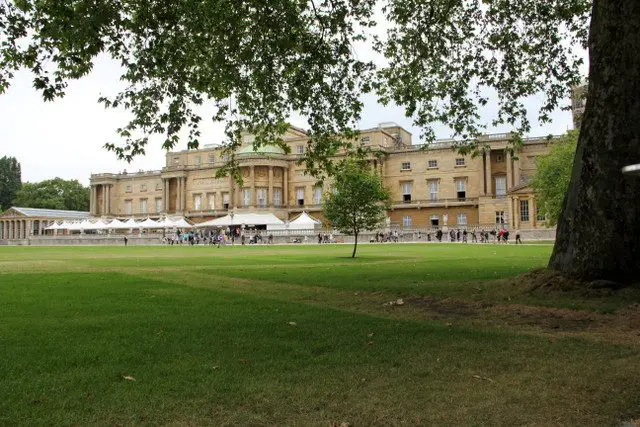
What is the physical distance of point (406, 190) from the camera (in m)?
80.6

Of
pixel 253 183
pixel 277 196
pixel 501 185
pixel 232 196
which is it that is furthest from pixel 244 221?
pixel 501 185

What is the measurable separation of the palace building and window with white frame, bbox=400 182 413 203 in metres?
0.15

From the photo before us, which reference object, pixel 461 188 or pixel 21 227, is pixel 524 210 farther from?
pixel 21 227

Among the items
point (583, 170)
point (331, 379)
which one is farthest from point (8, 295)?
point (583, 170)

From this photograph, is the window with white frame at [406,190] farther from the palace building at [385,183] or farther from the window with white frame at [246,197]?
the window with white frame at [246,197]

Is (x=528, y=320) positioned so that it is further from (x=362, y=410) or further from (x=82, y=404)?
(x=82, y=404)

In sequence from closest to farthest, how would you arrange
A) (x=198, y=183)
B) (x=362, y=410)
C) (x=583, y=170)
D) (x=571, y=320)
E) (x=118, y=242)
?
(x=362, y=410) → (x=571, y=320) → (x=583, y=170) → (x=118, y=242) → (x=198, y=183)

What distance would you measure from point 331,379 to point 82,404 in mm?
2138

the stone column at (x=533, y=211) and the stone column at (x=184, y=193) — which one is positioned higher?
the stone column at (x=184, y=193)

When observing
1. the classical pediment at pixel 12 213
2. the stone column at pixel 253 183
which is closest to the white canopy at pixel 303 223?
the stone column at pixel 253 183

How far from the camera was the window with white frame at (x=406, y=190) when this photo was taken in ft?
263

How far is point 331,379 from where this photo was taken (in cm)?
500

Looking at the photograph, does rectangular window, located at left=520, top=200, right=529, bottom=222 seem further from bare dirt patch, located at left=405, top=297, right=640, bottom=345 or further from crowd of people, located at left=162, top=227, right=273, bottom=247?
bare dirt patch, located at left=405, top=297, right=640, bottom=345

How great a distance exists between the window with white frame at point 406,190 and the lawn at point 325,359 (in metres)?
70.3
